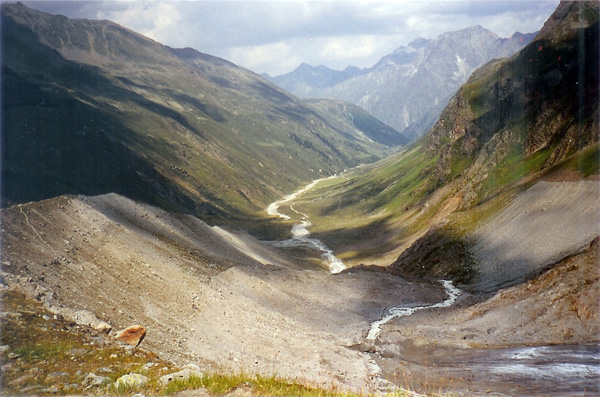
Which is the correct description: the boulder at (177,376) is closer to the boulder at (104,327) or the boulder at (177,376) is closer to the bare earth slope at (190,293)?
the bare earth slope at (190,293)

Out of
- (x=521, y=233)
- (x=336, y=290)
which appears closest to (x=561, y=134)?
(x=521, y=233)

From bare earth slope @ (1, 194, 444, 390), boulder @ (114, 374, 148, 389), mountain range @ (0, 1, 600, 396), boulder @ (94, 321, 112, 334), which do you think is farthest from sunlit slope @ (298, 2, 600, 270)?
boulder @ (114, 374, 148, 389)

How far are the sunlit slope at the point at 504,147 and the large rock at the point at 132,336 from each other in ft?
155

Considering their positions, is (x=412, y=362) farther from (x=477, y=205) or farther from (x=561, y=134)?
(x=561, y=134)

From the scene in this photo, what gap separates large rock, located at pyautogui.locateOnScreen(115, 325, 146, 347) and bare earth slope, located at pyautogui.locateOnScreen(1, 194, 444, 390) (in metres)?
2.15

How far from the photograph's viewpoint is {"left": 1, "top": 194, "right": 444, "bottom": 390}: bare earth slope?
107ft

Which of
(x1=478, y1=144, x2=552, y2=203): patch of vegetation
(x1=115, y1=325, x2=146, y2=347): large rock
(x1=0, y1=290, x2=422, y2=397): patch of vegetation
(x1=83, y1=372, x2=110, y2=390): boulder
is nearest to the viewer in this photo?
(x1=0, y1=290, x2=422, y2=397): patch of vegetation

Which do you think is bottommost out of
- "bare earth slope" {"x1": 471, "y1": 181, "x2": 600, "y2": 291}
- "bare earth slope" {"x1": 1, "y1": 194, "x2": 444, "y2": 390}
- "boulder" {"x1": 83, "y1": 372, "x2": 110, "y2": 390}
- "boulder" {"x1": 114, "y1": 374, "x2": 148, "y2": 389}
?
"boulder" {"x1": 83, "y1": 372, "x2": 110, "y2": 390}

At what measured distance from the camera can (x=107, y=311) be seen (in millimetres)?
33625

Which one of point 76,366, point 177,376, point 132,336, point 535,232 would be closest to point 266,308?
point 132,336

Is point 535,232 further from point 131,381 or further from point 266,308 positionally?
point 131,381

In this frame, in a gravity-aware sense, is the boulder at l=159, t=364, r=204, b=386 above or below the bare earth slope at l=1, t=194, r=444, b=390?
below

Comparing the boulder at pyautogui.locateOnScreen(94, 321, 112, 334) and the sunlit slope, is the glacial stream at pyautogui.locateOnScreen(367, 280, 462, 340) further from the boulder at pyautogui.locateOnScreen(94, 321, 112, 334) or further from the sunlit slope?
the boulder at pyautogui.locateOnScreen(94, 321, 112, 334)

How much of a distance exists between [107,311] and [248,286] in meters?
18.7
